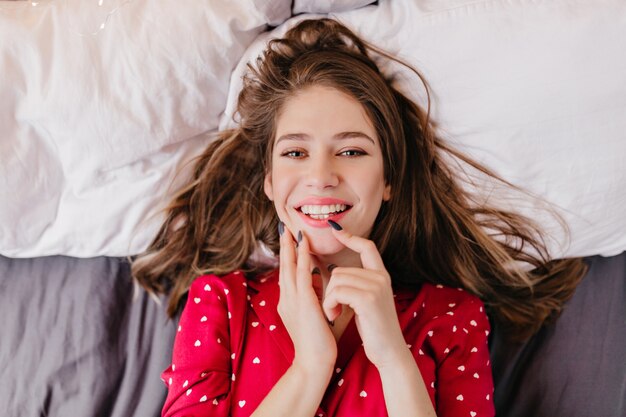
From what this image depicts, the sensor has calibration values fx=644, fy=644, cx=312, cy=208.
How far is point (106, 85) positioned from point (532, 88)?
2.81 feet

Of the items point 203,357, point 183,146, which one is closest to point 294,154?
point 183,146

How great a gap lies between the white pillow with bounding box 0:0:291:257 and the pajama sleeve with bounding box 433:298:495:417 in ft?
2.20

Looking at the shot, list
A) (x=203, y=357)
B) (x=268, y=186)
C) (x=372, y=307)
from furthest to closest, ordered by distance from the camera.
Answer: (x=268, y=186), (x=203, y=357), (x=372, y=307)

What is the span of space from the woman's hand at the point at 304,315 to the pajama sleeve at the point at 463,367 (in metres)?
0.23

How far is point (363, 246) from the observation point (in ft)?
3.87

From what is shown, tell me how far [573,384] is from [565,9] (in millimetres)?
766

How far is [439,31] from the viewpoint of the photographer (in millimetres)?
1280

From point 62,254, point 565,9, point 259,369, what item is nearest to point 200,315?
point 259,369

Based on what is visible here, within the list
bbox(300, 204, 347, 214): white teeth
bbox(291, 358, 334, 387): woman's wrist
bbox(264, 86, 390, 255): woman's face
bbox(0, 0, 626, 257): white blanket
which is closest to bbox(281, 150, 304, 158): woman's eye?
bbox(264, 86, 390, 255): woman's face

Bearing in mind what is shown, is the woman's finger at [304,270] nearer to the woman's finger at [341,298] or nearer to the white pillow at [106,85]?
the woman's finger at [341,298]

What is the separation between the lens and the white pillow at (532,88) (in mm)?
1229

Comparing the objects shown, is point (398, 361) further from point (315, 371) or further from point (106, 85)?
point (106, 85)

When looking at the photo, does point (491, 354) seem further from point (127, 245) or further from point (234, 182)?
point (127, 245)

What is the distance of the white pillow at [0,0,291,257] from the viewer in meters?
1.33
